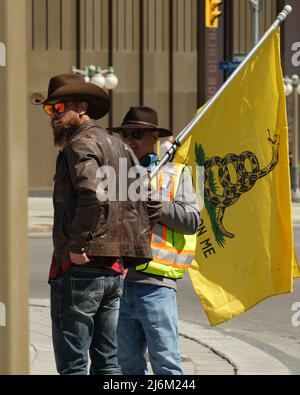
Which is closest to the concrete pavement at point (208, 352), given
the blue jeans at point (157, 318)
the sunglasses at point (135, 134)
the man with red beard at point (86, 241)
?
the blue jeans at point (157, 318)

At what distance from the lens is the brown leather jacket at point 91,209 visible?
5039 mm

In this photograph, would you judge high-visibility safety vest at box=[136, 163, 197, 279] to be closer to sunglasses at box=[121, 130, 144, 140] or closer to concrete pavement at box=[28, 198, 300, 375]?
sunglasses at box=[121, 130, 144, 140]

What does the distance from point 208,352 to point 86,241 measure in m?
3.70

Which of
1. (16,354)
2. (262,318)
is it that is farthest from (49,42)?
(16,354)

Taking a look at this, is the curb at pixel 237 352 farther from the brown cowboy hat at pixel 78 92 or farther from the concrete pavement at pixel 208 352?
the brown cowboy hat at pixel 78 92

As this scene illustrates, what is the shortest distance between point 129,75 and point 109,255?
37715 millimetres

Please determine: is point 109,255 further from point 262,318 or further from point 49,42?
point 49,42

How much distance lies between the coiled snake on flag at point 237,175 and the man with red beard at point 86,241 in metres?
Result: 1.24

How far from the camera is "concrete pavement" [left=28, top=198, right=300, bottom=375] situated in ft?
26.0

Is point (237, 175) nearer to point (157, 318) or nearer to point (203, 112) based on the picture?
point (203, 112)

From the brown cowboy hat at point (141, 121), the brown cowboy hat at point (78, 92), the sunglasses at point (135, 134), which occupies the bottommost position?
the sunglasses at point (135, 134)

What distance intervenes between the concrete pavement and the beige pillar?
3794 mm

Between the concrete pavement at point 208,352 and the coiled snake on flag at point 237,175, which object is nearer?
the coiled snake on flag at point 237,175

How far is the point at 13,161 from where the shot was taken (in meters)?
3.78
